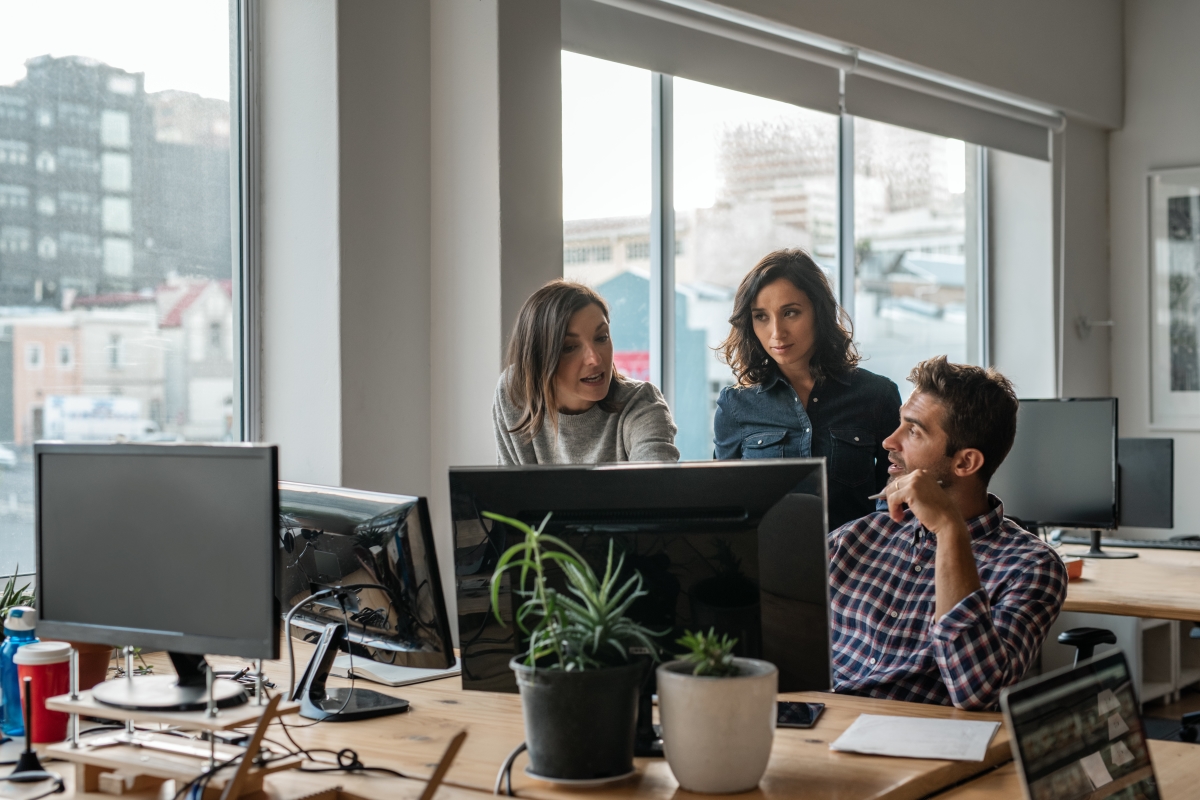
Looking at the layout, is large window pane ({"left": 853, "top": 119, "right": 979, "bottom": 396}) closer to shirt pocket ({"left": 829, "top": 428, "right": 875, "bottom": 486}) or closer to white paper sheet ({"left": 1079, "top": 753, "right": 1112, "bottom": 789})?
shirt pocket ({"left": 829, "top": 428, "right": 875, "bottom": 486})

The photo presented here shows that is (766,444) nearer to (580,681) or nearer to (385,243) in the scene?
(385,243)

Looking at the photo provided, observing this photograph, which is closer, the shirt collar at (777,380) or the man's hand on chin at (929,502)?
the man's hand on chin at (929,502)

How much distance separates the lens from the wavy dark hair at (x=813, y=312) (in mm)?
2805

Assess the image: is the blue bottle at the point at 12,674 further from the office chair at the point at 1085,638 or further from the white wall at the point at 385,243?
the office chair at the point at 1085,638

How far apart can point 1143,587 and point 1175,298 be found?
279cm

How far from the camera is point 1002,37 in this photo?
4.98 metres

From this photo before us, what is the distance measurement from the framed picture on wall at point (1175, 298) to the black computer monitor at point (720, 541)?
4.65m

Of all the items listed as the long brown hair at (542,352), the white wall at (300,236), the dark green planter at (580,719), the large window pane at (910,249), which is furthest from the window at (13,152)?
the large window pane at (910,249)

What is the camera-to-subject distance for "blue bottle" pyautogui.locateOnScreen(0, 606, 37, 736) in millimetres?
1772

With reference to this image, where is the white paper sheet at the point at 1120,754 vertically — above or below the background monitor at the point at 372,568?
below

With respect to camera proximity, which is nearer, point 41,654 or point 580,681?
point 580,681

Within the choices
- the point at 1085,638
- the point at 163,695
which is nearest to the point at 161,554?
the point at 163,695

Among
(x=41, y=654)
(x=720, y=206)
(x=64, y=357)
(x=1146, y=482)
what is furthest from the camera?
(x=720, y=206)

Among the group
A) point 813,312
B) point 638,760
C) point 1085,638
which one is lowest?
point 1085,638
